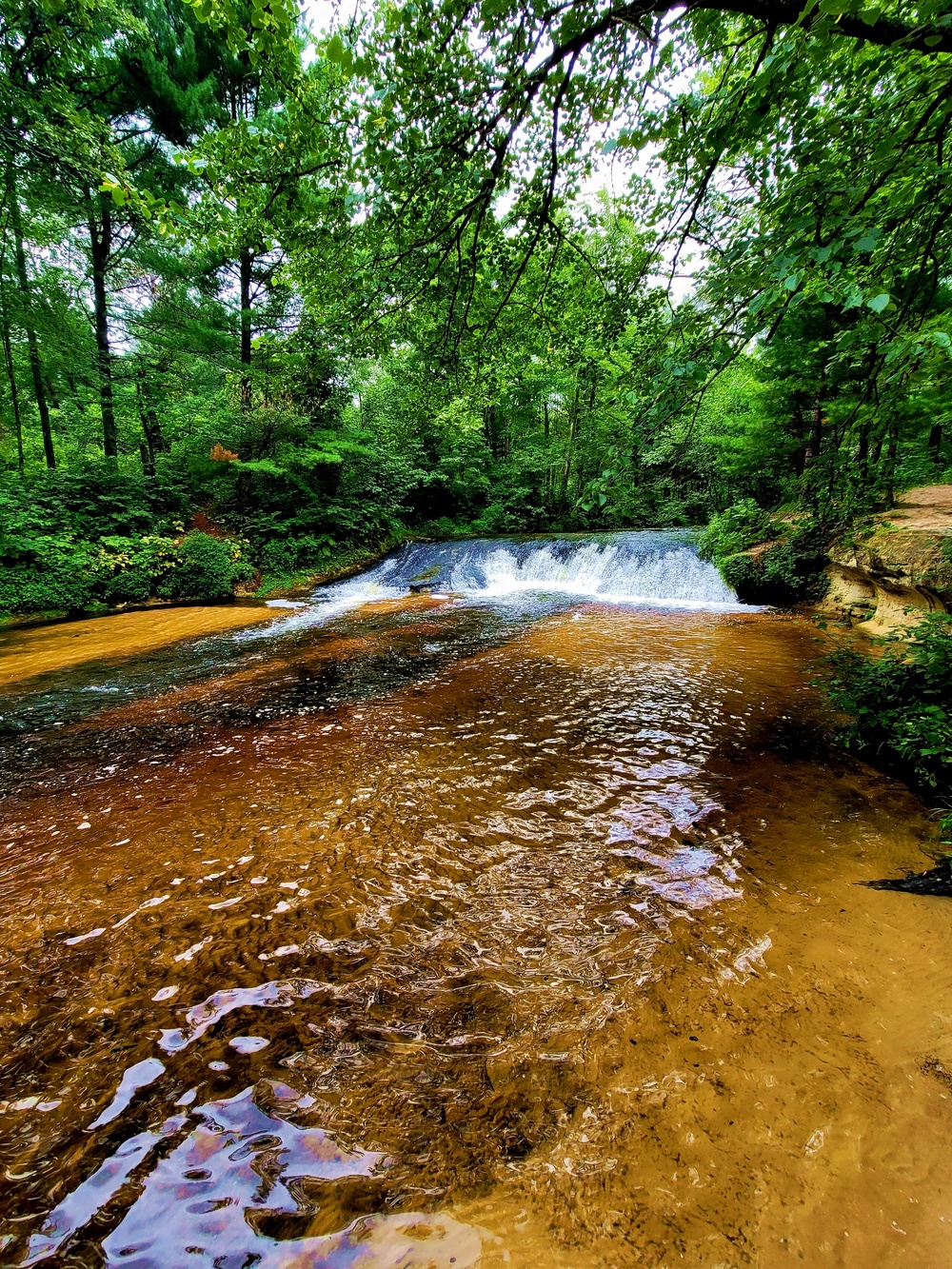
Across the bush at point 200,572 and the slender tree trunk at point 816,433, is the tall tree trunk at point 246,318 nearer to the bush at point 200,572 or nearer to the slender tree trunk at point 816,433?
the bush at point 200,572

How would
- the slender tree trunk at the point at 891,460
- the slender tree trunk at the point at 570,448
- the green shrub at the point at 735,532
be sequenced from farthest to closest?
the slender tree trunk at the point at 570,448, the green shrub at the point at 735,532, the slender tree trunk at the point at 891,460

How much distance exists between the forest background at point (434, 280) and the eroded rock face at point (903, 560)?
2.17 feet

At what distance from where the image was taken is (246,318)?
1175 cm

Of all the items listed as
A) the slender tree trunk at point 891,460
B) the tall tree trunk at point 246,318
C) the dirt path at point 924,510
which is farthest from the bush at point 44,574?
the dirt path at point 924,510

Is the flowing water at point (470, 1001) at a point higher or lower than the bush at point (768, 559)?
lower

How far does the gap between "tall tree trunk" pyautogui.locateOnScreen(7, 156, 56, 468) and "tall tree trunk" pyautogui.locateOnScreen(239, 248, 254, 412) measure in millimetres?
4068

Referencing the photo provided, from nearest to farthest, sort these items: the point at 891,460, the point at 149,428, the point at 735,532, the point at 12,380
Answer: the point at 891,460 → the point at 735,532 → the point at 12,380 → the point at 149,428

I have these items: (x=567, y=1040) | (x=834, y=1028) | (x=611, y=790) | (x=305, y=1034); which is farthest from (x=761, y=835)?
(x=305, y=1034)

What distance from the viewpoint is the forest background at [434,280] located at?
2256 mm

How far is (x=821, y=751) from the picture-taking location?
11.3 ft

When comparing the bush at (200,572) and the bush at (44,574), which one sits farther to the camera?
the bush at (200,572)

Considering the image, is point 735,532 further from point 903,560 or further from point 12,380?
point 12,380

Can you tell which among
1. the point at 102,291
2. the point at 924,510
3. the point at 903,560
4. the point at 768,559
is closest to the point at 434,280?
the point at 903,560

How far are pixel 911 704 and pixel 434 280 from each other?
4.70 m
